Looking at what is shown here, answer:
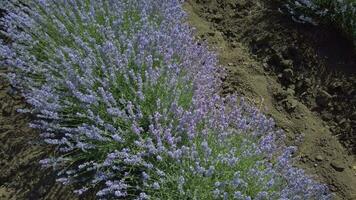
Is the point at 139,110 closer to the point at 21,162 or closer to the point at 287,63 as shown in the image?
the point at 21,162

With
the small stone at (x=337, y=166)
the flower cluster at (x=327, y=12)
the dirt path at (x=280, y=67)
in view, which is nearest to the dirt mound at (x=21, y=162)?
the dirt path at (x=280, y=67)

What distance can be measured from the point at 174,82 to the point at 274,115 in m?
0.91

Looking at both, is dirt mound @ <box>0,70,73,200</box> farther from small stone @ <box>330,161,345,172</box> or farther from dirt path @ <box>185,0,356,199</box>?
small stone @ <box>330,161,345,172</box>

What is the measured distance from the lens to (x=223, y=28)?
3980 mm

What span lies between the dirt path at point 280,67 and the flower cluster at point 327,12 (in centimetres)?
11

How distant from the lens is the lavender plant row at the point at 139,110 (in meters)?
2.63

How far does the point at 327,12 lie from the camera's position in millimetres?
3748

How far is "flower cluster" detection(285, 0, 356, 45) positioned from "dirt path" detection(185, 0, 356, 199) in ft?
0.37

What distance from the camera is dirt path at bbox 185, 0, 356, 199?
333cm

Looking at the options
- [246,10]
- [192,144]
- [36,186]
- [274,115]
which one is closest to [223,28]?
[246,10]

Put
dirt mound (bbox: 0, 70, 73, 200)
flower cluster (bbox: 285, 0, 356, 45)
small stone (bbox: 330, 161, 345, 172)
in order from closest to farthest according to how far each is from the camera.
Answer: dirt mound (bbox: 0, 70, 73, 200)
small stone (bbox: 330, 161, 345, 172)
flower cluster (bbox: 285, 0, 356, 45)

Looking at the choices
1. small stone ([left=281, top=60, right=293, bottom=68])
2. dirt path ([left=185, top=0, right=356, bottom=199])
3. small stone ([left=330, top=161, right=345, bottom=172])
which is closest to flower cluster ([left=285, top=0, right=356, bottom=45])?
dirt path ([left=185, top=0, right=356, bottom=199])

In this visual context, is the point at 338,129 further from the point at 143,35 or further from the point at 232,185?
the point at 143,35

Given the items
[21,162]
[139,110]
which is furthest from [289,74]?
[21,162]
